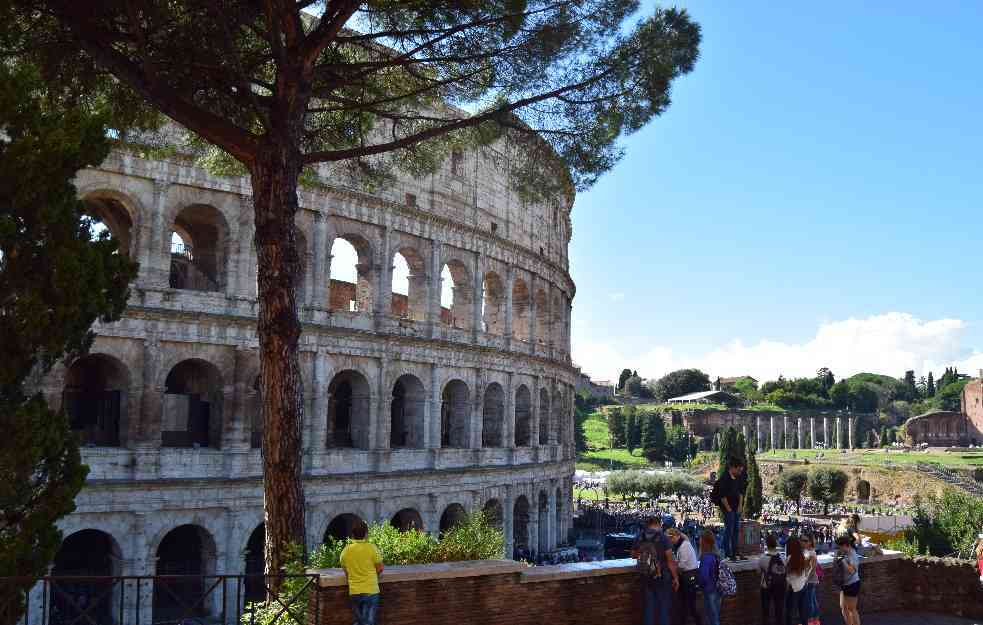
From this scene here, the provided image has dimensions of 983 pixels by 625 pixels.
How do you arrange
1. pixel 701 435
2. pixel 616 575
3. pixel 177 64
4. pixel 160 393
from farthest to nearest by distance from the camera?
1. pixel 701 435
2. pixel 160 393
3. pixel 177 64
4. pixel 616 575

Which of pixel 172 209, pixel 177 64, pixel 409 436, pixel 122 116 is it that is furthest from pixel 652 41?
pixel 409 436

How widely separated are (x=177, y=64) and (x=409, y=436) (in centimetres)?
1343

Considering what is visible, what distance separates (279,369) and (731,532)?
16.8 feet

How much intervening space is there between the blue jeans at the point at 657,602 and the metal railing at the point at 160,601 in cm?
314

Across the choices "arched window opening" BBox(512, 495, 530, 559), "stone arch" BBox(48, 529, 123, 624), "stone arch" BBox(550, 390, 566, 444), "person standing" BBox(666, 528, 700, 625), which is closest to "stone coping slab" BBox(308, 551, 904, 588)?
"person standing" BBox(666, 528, 700, 625)

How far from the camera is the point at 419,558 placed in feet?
27.0

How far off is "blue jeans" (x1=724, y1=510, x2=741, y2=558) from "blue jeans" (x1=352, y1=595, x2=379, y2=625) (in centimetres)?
432

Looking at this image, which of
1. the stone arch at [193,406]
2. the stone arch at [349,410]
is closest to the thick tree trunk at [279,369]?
the stone arch at [193,406]

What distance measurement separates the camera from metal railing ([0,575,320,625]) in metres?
7.45

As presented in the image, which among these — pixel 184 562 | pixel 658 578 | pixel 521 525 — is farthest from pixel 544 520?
pixel 658 578

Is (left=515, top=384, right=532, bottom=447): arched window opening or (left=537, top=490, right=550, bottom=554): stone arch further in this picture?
(left=537, top=490, right=550, bottom=554): stone arch

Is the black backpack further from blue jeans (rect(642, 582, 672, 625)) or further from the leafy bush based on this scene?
the leafy bush

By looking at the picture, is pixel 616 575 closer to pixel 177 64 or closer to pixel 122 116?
pixel 177 64

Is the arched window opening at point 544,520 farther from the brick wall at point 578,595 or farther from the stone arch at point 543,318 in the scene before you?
the brick wall at point 578,595
